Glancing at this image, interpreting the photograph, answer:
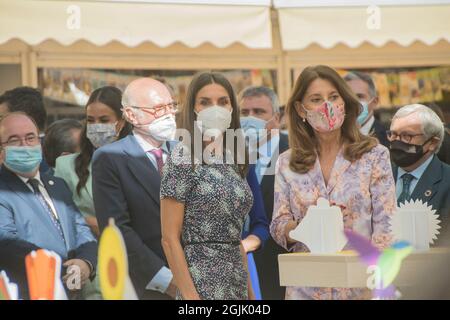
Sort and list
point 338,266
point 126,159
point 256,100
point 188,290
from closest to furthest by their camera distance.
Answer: point 188,290, point 338,266, point 126,159, point 256,100

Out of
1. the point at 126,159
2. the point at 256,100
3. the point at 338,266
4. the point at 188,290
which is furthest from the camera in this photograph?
the point at 256,100

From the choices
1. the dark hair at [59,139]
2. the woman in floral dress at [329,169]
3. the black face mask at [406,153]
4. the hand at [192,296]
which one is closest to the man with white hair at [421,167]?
the black face mask at [406,153]

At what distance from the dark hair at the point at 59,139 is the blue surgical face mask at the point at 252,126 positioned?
1030 millimetres

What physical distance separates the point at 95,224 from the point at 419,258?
195cm

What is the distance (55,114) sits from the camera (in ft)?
18.1

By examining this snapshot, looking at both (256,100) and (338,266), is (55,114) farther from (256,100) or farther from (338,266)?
(338,266)

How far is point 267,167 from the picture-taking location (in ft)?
18.1

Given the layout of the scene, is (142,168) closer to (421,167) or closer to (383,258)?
(383,258)

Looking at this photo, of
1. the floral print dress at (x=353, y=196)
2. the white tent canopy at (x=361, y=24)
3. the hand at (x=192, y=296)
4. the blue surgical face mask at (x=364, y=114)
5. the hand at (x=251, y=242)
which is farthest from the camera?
the blue surgical face mask at (x=364, y=114)

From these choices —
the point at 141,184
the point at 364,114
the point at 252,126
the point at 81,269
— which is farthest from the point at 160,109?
the point at 364,114

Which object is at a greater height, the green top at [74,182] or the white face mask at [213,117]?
the white face mask at [213,117]

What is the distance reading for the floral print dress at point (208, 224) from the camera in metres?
4.42

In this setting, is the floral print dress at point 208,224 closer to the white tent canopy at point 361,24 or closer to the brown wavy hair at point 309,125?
the brown wavy hair at point 309,125
